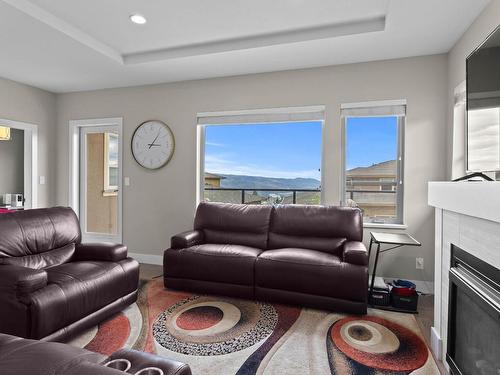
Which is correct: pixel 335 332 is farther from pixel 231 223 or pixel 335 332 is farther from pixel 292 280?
pixel 231 223

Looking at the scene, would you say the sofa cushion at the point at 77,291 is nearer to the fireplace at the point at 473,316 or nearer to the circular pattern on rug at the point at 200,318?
the circular pattern on rug at the point at 200,318

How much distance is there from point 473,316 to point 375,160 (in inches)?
87.6

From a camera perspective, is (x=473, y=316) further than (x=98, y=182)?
No

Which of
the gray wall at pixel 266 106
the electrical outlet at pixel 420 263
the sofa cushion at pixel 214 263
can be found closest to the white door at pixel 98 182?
the gray wall at pixel 266 106

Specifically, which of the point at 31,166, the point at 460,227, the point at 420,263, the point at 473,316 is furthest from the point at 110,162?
the point at 473,316

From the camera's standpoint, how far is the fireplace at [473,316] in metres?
1.33

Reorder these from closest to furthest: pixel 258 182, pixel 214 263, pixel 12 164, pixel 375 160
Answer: pixel 214 263 → pixel 375 160 → pixel 258 182 → pixel 12 164

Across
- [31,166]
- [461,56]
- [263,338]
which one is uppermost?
[461,56]

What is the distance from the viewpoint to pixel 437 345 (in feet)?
6.68

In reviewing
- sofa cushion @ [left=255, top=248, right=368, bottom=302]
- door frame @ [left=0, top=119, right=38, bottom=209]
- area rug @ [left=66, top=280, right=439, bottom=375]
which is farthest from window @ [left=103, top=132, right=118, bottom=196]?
sofa cushion @ [left=255, top=248, right=368, bottom=302]

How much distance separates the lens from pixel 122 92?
4477 millimetres

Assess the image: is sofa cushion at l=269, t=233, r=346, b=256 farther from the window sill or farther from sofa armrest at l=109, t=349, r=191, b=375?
sofa armrest at l=109, t=349, r=191, b=375

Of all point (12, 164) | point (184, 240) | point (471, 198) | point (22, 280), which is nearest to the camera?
point (471, 198)

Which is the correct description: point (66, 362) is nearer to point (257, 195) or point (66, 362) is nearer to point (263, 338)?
point (263, 338)
